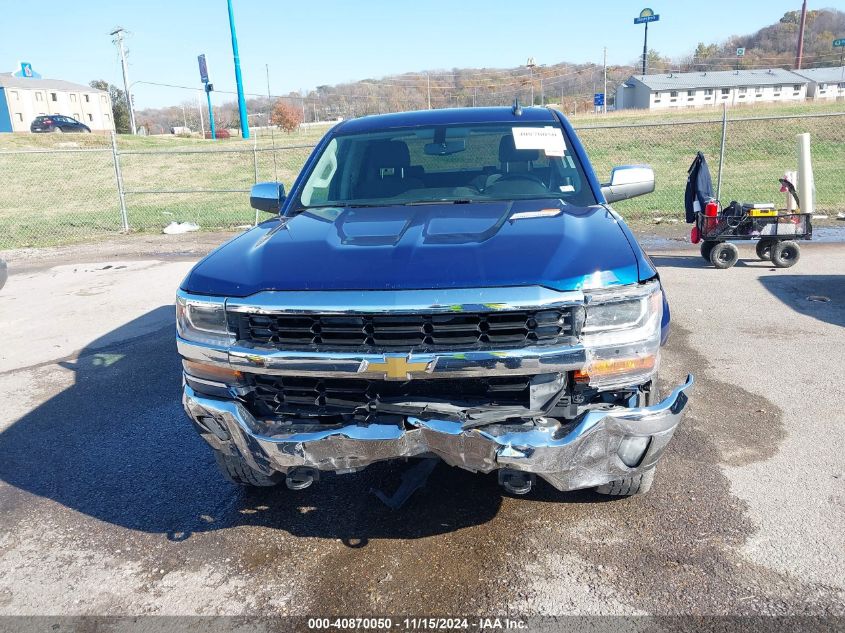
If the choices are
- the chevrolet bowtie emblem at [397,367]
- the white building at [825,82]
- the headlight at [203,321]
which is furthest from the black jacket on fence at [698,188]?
the white building at [825,82]

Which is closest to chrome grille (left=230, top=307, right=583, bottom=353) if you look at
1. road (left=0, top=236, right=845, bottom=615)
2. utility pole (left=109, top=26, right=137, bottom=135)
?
road (left=0, top=236, right=845, bottom=615)

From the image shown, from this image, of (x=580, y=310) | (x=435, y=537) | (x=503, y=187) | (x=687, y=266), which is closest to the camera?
(x=580, y=310)

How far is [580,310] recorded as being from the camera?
2576 mm

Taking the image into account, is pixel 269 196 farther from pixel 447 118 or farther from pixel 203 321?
pixel 203 321

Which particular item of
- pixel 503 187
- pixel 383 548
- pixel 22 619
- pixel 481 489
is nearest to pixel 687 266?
pixel 503 187

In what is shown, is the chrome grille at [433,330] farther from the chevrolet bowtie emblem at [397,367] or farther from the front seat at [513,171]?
the front seat at [513,171]

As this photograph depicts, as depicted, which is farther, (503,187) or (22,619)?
(503,187)

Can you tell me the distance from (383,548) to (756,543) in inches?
63.7

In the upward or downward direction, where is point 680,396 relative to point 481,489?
upward

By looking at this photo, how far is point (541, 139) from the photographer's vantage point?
4234mm

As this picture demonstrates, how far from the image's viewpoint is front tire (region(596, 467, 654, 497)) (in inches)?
125

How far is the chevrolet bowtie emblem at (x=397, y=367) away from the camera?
8.53 feet

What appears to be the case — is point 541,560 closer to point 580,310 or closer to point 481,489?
point 481,489

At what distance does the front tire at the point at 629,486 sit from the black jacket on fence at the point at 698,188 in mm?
6107
